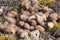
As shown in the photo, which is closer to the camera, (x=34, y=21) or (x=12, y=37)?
(x=12, y=37)

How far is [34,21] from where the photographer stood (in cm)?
493

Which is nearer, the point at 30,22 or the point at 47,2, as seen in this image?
the point at 30,22

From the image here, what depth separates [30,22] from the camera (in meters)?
4.94

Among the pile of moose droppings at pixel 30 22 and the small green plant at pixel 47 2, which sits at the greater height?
the small green plant at pixel 47 2

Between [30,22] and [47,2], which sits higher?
[47,2]

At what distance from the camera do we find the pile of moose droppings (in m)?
4.68

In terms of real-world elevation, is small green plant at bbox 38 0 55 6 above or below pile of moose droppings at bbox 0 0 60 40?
above

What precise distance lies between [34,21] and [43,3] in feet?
2.55

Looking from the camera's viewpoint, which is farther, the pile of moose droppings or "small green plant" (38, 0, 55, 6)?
"small green plant" (38, 0, 55, 6)

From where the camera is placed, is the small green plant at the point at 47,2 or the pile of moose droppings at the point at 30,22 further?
the small green plant at the point at 47,2

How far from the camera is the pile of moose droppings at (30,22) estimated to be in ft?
15.4

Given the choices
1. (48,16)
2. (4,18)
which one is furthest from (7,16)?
(48,16)

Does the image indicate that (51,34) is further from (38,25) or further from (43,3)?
(43,3)

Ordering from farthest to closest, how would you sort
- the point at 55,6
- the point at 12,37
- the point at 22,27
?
1. the point at 55,6
2. the point at 22,27
3. the point at 12,37
